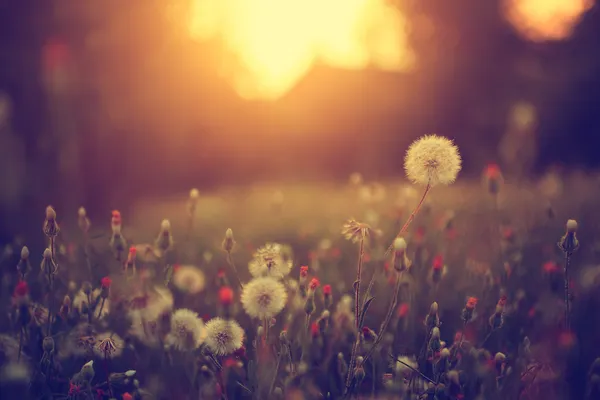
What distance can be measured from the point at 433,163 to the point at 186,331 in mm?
1156

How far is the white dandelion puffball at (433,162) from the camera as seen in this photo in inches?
83.7

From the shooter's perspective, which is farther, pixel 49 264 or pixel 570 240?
pixel 49 264

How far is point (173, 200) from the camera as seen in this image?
11.1 metres

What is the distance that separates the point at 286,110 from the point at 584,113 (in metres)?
8.28

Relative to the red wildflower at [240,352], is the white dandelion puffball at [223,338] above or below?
above

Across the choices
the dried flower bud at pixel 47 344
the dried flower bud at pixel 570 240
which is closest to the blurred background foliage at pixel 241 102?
the dried flower bud at pixel 570 240

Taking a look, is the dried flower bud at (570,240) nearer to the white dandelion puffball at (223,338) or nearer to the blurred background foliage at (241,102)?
the white dandelion puffball at (223,338)

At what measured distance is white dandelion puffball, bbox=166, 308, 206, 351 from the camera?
209cm

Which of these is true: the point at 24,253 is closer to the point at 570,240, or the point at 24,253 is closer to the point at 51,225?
the point at 51,225

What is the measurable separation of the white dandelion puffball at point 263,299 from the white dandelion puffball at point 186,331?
0.24 metres

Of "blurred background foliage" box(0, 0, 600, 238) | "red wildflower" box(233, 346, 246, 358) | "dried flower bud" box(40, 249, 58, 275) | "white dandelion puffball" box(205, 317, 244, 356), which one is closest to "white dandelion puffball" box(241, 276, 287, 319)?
"white dandelion puffball" box(205, 317, 244, 356)

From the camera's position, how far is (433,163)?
2.16 meters

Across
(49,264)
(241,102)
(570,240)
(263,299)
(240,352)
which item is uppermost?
(241,102)


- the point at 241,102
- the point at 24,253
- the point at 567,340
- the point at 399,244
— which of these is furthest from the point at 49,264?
the point at 241,102
